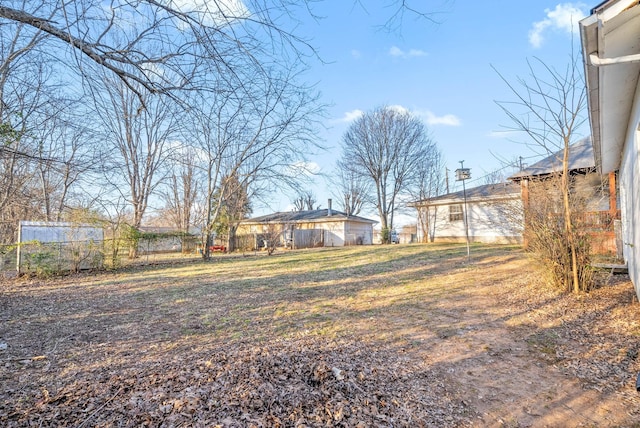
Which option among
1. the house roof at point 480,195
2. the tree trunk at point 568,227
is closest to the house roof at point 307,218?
the house roof at point 480,195

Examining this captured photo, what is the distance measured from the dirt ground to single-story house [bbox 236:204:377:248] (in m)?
18.1

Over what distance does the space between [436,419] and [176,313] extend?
4.25m

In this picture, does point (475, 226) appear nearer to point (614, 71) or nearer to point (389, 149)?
point (389, 149)

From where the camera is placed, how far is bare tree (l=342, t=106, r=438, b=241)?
82.2 ft

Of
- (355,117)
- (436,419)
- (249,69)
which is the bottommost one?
(436,419)

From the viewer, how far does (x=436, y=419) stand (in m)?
2.16

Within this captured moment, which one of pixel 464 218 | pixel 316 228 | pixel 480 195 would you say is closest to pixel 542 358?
pixel 480 195

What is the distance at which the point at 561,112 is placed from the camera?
511 cm

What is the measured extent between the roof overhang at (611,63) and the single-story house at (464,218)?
34.4ft

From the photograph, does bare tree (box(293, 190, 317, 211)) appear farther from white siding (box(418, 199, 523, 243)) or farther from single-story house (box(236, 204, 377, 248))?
white siding (box(418, 199, 523, 243))

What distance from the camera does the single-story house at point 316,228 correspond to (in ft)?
79.9

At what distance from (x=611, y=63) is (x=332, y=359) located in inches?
151

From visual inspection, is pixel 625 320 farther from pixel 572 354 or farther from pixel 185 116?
pixel 185 116

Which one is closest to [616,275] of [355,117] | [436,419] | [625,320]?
[625,320]
